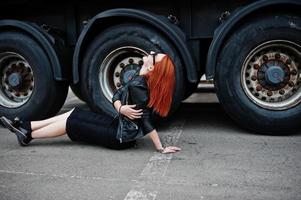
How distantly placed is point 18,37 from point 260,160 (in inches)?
125

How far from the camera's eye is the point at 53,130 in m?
3.90

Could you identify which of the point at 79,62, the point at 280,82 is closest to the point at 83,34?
the point at 79,62

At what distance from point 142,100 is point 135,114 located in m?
0.15

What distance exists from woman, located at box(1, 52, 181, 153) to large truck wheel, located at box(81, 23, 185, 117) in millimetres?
655

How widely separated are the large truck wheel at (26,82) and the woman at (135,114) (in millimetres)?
823

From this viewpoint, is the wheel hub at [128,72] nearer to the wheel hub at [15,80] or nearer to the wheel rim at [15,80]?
the wheel rim at [15,80]

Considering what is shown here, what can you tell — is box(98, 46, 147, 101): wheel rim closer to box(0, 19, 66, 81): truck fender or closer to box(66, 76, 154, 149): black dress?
box(0, 19, 66, 81): truck fender

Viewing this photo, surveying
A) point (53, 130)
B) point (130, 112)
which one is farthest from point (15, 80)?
point (130, 112)

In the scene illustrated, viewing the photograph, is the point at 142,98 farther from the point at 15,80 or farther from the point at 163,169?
the point at 15,80

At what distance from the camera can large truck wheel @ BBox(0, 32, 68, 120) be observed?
4652 mm

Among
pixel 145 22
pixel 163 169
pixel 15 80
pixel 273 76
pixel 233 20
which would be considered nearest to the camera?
pixel 163 169

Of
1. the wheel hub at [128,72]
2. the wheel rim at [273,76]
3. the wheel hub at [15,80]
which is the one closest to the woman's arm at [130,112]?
the wheel hub at [128,72]

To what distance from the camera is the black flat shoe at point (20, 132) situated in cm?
391

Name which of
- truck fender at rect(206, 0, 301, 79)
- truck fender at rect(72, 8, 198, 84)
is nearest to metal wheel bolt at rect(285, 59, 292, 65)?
truck fender at rect(206, 0, 301, 79)
